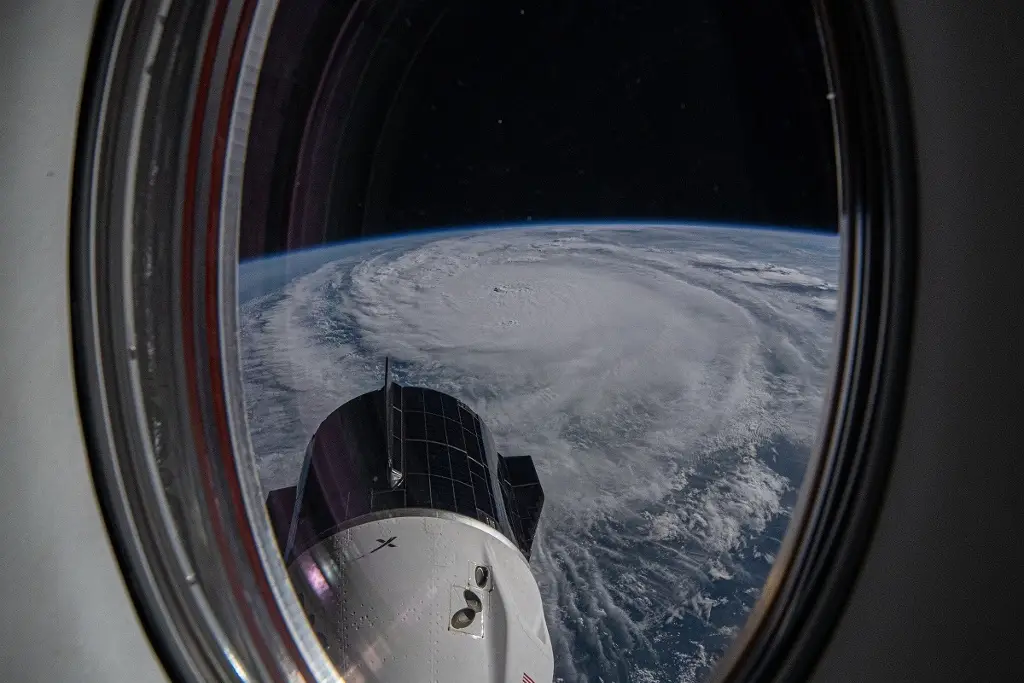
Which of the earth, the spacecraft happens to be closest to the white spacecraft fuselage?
the spacecraft

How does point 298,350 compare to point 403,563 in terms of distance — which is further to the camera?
point 298,350

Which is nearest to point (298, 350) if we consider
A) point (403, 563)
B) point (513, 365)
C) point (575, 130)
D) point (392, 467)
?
point (392, 467)

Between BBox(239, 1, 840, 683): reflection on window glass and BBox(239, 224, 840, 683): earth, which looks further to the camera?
BBox(239, 224, 840, 683): earth

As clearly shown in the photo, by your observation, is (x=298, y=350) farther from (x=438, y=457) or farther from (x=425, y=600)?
(x=425, y=600)

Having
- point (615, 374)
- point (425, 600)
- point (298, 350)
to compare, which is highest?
point (298, 350)

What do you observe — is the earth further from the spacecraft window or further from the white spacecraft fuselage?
the white spacecraft fuselage

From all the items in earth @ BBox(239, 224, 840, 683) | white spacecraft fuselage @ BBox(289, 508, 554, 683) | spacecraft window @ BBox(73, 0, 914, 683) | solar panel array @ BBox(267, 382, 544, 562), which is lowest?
earth @ BBox(239, 224, 840, 683)

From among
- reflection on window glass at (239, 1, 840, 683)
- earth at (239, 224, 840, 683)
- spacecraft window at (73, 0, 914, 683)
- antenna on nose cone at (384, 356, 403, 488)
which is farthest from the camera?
earth at (239, 224, 840, 683)
